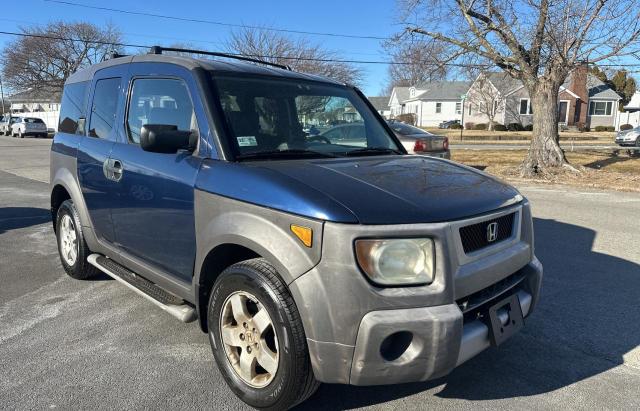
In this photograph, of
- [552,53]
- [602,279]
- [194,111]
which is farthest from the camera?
[552,53]

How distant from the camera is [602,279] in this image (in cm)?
502

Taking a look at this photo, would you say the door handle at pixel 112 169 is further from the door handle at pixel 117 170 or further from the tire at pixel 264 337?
the tire at pixel 264 337

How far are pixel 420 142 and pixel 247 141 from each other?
8.96 m

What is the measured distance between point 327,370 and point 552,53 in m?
12.5

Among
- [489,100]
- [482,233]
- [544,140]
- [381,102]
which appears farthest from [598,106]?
[482,233]

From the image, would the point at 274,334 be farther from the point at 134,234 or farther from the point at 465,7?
the point at 465,7

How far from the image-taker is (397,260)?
7.70 feet

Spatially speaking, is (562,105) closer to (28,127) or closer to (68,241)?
(28,127)

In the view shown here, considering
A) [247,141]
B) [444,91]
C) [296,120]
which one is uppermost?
[444,91]

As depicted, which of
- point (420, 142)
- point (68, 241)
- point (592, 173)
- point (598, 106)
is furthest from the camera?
point (598, 106)

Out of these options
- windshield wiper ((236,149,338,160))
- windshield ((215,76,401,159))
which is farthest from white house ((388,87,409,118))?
windshield wiper ((236,149,338,160))

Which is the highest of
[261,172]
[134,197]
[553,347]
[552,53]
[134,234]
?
[552,53]

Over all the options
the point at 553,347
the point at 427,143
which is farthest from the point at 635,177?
the point at 553,347

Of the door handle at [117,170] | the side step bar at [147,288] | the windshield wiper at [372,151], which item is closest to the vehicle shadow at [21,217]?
the side step bar at [147,288]
